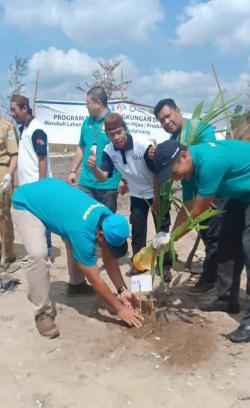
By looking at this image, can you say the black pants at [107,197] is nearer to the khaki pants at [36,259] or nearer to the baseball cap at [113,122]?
the baseball cap at [113,122]

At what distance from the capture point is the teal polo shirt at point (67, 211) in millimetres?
3385

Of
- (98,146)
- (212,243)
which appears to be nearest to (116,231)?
(212,243)

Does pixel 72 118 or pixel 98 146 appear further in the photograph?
pixel 72 118

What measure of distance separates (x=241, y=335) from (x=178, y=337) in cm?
47

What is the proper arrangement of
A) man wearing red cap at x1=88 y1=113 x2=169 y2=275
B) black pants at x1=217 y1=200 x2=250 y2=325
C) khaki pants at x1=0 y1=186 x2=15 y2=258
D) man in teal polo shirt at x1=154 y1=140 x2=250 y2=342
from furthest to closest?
khaki pants at x1=0 y1=186 x2=15 y2=258
man wearing red cap at x1=88 y1=113 x2=169 y2=275
black pants at x1=217 y1=200 x2=250 y2=325
man in teal polo shirt at x1=154 y1=140 x2=250 y2=342

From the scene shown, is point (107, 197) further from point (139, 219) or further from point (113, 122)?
point (113, 122)

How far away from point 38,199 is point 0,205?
1.98 metres

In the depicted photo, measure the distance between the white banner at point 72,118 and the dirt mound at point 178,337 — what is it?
5.54m

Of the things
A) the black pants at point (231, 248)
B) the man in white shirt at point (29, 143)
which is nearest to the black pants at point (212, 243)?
the black pants at point (231, 248)

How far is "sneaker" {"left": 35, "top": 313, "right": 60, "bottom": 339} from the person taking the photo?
12.3ft

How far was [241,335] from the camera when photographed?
3.59m

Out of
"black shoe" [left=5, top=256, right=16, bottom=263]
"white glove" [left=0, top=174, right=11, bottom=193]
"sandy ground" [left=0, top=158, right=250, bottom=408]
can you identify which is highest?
"white glove" [left=0, top=174, right=11, bottom=193]

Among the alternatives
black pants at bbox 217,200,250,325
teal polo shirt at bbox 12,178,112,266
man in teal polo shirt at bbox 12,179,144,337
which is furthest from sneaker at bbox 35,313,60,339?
black pants at bbox 217,200,250,325

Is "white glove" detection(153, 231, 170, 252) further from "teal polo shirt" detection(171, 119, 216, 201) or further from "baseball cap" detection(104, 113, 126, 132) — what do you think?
"baseball cap" detection(104, 113, 126, 132)
